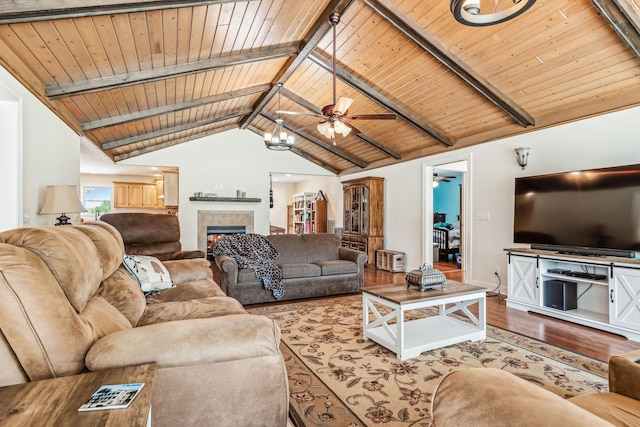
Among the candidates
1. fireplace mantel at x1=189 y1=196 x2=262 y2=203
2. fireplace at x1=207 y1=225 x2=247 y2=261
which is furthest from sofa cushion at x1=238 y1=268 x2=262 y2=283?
fireplace mantel at x1=189 y1=196 x2=262 y2=203

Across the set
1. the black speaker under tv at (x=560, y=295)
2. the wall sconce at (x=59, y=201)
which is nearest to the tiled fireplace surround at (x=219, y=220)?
the wall sconce at (x=59, y=201)

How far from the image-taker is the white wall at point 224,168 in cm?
745

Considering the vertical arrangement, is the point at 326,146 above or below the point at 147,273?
above

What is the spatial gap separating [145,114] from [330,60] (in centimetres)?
287

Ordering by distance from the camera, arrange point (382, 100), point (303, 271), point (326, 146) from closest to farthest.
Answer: point (303, 271)
point (382, 100)
point (326, 146)

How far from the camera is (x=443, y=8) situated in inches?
124

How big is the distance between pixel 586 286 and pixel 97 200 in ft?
33.7

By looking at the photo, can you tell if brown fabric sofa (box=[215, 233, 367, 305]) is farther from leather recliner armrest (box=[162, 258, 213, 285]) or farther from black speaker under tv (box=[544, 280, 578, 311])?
black speaker under tv (box=[544, 280, 578, 311])

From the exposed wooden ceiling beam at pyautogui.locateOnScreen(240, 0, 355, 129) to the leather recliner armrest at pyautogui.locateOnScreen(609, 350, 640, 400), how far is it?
3.42 metres

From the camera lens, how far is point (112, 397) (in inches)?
35.6

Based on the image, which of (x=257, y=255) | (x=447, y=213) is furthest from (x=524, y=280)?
(x=447, y=213)

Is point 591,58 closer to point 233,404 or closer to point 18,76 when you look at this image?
point 233,404

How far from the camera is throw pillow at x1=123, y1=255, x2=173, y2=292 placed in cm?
252

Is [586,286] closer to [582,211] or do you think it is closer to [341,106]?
[582,211]
